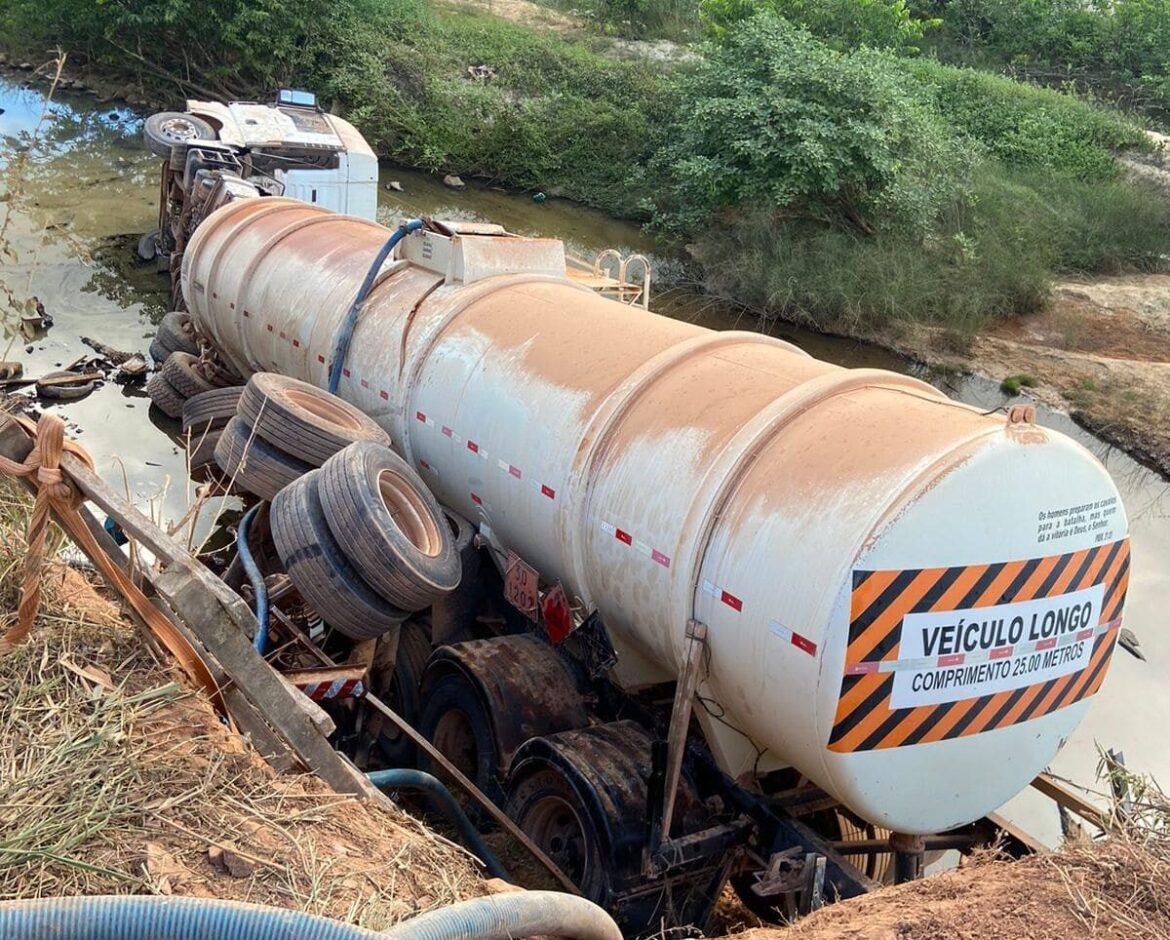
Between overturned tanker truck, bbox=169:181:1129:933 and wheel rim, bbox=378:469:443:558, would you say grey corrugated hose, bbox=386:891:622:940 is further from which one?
wheel rim, bbox=378:469:443:558

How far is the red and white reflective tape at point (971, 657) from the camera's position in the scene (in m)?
4.30

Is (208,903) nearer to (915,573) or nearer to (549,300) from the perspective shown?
(915,573)

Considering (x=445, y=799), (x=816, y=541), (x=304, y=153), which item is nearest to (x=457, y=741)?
(x=445, y=799)

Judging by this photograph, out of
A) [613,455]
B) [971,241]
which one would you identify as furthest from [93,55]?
[613,455]

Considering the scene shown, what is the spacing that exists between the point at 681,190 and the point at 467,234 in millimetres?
14269

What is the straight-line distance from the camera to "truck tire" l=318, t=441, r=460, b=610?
5852 millimetres

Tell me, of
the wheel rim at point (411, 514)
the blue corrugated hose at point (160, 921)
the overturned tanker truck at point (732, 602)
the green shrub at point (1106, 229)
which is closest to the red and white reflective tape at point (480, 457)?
the overturned tanker truck at point (732, 602)

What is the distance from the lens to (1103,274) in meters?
21.4

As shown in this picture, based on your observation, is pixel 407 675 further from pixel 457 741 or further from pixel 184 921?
pixel 184 921

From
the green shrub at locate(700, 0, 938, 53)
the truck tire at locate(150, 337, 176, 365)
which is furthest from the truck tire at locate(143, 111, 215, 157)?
the green shrub at locate(700, 0, 938, 53)

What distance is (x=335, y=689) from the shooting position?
19.1 ft

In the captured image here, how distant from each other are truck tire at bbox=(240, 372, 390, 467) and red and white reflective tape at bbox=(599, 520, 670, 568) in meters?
2.09

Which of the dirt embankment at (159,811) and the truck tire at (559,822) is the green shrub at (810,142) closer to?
the truck tire at (559,822)

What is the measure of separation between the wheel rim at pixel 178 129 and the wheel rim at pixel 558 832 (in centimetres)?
1146
